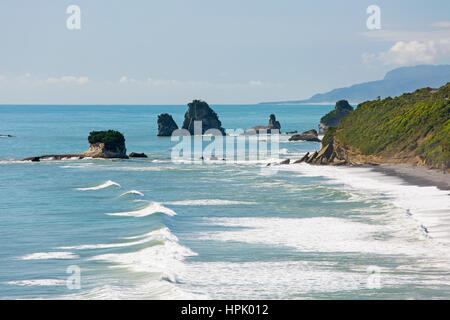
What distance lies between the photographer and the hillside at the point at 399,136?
7925 centimetres

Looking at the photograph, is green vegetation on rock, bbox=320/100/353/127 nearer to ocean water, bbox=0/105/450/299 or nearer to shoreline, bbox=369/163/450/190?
shoreline, bbox=369/163/450/190

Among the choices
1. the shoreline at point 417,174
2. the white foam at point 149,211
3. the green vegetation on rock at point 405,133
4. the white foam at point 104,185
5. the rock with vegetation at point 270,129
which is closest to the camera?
the white foam at point 149,211

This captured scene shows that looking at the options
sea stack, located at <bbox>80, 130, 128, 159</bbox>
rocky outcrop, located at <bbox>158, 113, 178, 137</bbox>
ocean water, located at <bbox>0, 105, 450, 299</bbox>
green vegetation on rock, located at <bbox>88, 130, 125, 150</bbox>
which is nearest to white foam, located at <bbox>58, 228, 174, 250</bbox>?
ocean water, located at <bbox>0, 105, 450, 299</bbox>

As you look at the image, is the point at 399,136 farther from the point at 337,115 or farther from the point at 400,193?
the point at 337,115

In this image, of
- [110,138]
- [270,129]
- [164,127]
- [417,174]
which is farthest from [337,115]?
[417,174]

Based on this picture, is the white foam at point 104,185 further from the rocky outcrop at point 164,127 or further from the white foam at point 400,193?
the rocky outcrop at point 164,127

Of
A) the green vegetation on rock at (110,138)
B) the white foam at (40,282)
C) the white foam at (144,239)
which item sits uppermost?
the green vegetation on rock at (110,138)

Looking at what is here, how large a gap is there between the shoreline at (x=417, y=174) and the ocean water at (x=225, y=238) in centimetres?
189

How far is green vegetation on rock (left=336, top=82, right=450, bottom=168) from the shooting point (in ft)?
256

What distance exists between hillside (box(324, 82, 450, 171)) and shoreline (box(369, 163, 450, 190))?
1551 millimetres

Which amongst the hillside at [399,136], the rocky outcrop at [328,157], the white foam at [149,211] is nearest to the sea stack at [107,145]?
the rocky outcrop at [328,157]

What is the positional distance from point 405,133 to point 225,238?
5014 centimetres

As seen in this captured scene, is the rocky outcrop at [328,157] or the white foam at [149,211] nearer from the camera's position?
the white foam at [149,211]

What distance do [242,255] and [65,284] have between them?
Result: 9064 mm
